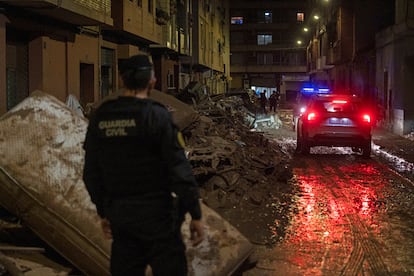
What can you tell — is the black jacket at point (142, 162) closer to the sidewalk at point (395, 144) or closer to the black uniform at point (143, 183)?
the black uniform at point (143, 183)

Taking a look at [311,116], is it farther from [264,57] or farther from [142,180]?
[264,57]

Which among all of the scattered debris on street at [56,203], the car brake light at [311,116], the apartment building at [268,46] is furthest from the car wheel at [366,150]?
the apartment building at [268,46]

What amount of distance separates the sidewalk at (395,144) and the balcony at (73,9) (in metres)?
8.71

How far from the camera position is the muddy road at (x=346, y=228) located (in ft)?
20.0

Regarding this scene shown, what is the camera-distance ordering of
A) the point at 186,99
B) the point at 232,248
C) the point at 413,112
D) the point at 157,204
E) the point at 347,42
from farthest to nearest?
the point at 347,42 → the point at 413,112 → the point at 186,99 → the point at 232,248 → the point at 157,204

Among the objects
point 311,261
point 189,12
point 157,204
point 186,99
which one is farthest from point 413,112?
point 157,204

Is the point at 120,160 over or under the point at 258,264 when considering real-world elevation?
over

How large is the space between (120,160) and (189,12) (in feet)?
101

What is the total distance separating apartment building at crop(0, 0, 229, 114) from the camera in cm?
1244

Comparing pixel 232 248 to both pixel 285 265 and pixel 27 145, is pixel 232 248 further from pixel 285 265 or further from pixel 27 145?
pixel 27 145

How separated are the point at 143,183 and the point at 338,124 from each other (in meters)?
12.5

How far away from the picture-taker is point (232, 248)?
5363 millimetres

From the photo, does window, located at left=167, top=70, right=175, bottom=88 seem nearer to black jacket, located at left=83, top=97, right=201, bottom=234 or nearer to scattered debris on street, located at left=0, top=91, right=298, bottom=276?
scattered debris on street, located at left=0, top=91, right=298, bottom=276

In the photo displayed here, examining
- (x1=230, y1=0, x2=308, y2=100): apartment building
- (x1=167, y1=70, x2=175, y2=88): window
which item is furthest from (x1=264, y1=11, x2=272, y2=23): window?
(x1=167, y1=70, x2=175, y2=88): window
